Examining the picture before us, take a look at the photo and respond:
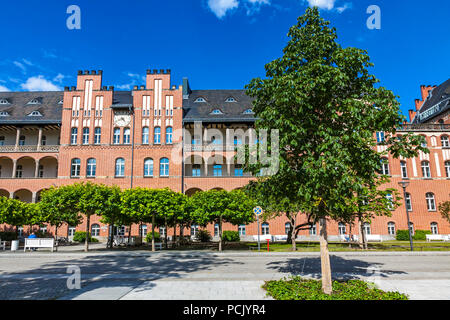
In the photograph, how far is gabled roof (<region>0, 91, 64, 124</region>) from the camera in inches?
1335

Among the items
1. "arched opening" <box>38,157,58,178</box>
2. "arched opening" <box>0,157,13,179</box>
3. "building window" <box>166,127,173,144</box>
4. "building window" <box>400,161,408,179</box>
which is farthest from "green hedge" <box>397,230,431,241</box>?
"arched opening" <box>0,157,13,179</box>

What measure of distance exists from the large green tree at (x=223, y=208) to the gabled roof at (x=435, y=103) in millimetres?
33443

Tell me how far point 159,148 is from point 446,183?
33563 mm

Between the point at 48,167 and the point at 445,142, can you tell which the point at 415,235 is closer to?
the point at 445,142

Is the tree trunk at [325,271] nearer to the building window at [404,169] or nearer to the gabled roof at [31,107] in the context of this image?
the building window at [404,169]

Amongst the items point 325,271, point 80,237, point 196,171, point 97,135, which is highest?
point 97,135

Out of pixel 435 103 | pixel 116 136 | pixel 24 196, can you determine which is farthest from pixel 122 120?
pixel 435 103

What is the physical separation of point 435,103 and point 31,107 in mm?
55190

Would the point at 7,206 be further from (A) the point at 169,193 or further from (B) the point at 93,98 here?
(B) the point at 93,98

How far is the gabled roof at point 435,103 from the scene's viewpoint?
38312mm

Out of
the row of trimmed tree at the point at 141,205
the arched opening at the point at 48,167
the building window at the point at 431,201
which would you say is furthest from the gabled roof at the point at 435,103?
the arched opening at the point at 48,167

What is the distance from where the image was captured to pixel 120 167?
32969mm

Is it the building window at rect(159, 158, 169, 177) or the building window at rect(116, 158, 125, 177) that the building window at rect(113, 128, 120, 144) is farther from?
the building window at rect(159, 158, 169, 177)
